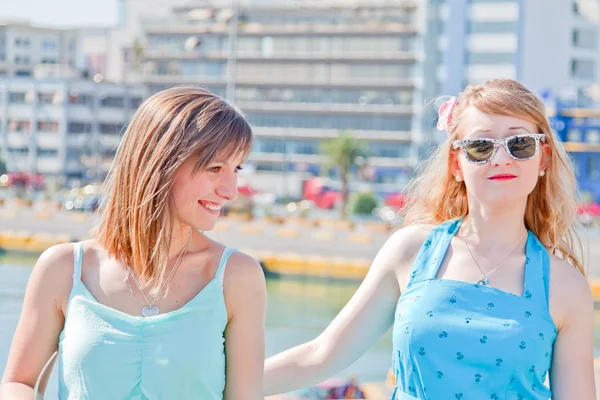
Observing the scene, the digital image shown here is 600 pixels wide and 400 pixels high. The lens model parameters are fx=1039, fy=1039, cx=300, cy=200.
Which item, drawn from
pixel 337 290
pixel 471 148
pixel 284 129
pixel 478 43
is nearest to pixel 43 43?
pixel 284 129

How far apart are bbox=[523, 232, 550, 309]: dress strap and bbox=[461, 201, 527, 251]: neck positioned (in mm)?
39

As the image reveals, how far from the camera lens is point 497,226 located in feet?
7.27

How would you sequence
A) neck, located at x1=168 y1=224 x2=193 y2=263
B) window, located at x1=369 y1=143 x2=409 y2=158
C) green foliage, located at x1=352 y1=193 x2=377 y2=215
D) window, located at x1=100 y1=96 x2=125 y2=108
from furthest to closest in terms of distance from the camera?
1. window, located at x1=100 y1=96 x2=125 y2=108
2. window, located at x1=369 y1=143 x2=409 y2=158
3. green foliage, located at x1=352 y1=193 x2=377 y2=215
4. neck, located at x1=168 y1=224 x2=193 y2=263

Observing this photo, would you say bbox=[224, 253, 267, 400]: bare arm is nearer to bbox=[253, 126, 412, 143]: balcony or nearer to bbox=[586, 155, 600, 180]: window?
bbox=[586, 155, 600, 180]: window

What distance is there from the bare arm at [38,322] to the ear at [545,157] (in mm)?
1037

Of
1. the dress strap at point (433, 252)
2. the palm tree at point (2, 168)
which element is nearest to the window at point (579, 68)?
the palm tree at point (2, 168)

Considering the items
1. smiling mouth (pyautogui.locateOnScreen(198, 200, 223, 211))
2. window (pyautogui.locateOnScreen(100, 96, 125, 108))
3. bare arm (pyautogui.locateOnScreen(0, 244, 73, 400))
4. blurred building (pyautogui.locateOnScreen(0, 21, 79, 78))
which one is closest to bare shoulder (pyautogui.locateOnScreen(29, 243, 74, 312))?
bare arm (pyautogui.locateOnScreen(0, 244, 73, 400))

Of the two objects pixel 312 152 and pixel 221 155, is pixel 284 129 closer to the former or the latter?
pixel 312 152

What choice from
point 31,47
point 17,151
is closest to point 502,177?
point 17,151

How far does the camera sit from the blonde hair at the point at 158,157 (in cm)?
190

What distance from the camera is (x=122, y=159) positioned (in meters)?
1.95

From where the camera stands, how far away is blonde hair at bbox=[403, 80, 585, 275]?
7.17 ft

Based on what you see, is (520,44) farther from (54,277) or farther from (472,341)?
(54,277)

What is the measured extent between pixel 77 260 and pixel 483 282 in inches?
32.4
